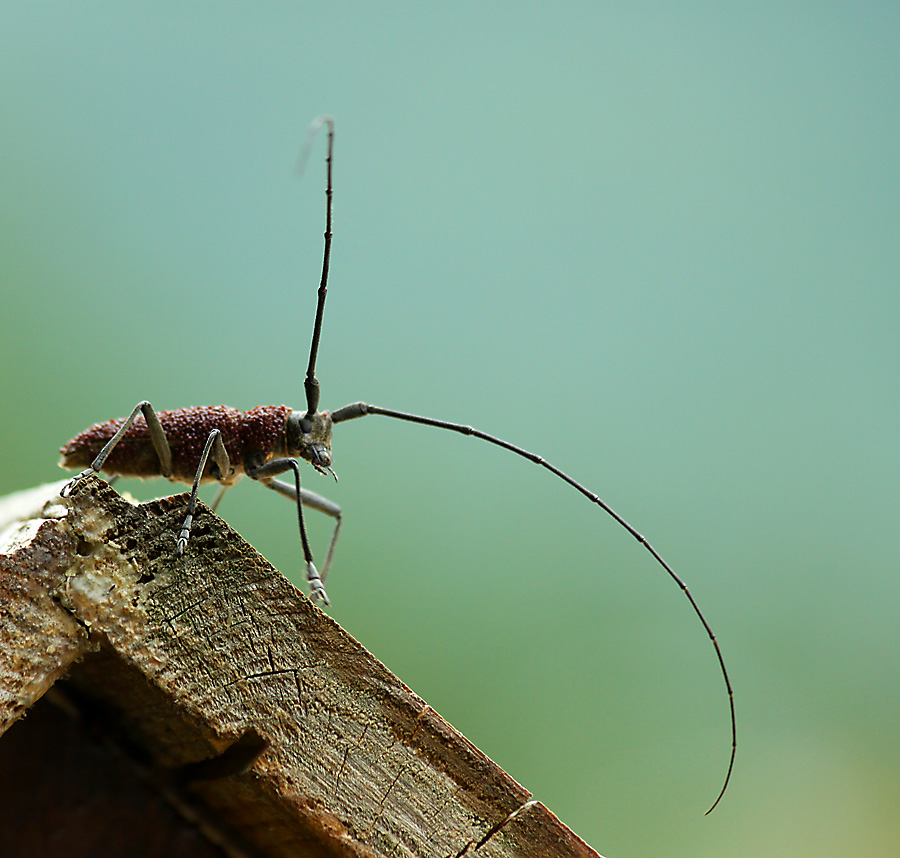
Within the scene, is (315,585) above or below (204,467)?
below

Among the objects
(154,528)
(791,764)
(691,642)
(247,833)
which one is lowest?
(791,764)

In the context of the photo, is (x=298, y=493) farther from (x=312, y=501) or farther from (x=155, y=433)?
(x=312, y=501)

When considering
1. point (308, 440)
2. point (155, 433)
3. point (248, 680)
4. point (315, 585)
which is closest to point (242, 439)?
point (308, 440)

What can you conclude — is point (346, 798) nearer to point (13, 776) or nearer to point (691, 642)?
point (13, 776)

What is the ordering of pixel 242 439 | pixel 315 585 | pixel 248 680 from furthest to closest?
1. pixel 242 439
2. pixel 315 585
3. pixel 248 680

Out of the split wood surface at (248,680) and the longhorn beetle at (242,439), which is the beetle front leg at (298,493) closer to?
the longhorn beetle at (242,439)

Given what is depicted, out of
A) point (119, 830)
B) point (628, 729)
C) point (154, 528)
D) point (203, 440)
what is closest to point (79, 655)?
point (154, 528)

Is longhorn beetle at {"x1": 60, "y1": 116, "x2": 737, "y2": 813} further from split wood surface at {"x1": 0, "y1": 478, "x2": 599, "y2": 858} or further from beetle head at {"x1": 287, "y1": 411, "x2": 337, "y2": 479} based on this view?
split wood surface at {"x1": 0, "y1": 478, "x2": 599, "y2": 858}

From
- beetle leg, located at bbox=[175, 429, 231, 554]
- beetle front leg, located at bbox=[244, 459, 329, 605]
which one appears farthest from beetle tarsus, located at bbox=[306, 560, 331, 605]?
beetle leg, located at bbox=[175, 429, 231, 554]
